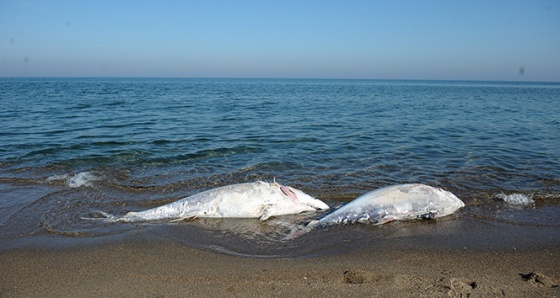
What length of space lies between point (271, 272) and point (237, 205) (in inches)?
96.9

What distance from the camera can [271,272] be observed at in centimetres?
472

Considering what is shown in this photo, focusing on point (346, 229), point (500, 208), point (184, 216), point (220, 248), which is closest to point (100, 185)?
point (184, 216)

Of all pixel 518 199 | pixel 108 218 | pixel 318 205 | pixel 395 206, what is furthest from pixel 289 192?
pixel 518 199

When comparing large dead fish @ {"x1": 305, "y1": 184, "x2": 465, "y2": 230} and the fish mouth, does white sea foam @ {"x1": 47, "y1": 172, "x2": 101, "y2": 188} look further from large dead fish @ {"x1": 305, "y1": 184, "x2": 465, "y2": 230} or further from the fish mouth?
large dead fish @ {"x1": 305, "y1": 184, "x2": 465, "y2": 230}

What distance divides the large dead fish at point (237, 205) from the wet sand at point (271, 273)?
119cm

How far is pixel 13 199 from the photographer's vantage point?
7.67 m

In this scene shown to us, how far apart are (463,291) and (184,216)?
15.0 ft

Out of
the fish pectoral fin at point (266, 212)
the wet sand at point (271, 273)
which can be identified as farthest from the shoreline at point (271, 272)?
the fish pectoral fin at point (266, 212)

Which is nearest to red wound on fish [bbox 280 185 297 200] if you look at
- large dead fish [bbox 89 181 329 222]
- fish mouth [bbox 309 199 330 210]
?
large dead fish [bbox 89 181 329 222]

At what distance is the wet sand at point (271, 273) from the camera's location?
14.0 ft

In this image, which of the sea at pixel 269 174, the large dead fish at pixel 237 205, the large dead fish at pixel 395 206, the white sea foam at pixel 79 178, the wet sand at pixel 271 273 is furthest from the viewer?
the white sea foam at pixel 79 178

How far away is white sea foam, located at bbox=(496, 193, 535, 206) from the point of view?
7555 millimetres

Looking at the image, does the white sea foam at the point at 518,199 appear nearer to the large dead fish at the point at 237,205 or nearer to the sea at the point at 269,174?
the sea at the point at 269,174

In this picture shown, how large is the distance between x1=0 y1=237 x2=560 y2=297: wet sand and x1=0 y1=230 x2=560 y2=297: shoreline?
0.01 m
